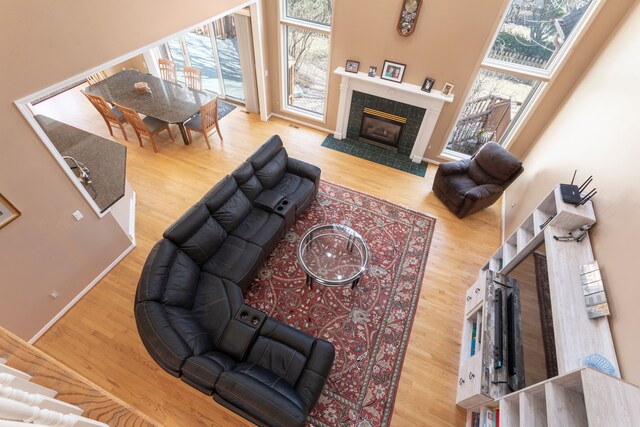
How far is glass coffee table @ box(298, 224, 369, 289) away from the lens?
3.87 metres

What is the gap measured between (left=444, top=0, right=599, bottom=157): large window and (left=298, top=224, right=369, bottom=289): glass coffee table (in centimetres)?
324

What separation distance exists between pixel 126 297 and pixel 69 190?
1.49 m

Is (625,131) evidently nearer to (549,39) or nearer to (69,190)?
(549,39)

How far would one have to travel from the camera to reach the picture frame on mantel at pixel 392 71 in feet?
17.2

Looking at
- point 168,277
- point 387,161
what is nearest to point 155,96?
point 168,277

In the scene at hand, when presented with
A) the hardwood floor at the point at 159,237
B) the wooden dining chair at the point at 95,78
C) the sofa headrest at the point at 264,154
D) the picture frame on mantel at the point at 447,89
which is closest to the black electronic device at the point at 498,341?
the hardwood floor at the point at 159,237

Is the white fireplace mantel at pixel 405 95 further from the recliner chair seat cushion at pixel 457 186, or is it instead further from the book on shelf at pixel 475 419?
the book on shelf at pixel 475 419

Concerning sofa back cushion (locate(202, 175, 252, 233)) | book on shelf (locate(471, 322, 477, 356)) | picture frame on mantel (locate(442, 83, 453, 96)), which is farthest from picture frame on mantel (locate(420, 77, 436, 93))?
book on shelf (locate(471, 322, 477, 356))

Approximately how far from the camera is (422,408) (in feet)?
10.5

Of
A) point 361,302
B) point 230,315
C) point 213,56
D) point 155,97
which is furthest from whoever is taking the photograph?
point 213,56

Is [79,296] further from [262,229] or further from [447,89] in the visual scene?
[447,89]

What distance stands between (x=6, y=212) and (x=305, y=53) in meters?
5.33

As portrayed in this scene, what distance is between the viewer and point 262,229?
413cm

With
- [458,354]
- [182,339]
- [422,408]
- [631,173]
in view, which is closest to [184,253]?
[182,339]
